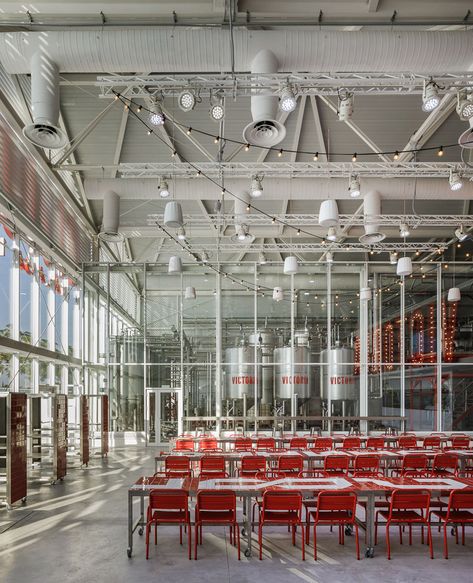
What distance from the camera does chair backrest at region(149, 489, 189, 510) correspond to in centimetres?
639

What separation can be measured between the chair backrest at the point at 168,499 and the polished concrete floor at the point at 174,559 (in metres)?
0.58

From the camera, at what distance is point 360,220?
16219 millimetres

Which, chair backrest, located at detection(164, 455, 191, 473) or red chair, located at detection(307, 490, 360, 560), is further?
chair backrest, located at detection(164, 455, 191, 473)

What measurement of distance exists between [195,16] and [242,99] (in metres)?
4.66

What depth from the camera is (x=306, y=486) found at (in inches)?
270

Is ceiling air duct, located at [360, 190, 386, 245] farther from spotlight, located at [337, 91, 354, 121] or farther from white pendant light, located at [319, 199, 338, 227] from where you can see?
spotlight, located at [337, 91, 354, 121]

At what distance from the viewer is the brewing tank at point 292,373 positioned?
1972cm

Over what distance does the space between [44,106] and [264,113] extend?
302 centimetres

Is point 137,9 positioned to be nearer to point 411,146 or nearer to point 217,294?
point 411,146

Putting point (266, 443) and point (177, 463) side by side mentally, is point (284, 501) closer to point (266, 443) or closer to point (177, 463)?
point (177, 463)

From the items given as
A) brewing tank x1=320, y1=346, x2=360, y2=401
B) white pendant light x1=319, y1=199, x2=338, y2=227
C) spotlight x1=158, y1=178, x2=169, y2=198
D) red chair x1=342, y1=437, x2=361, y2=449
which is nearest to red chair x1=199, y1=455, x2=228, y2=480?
red chair x1=342, y1=437, x2=361, y2=449

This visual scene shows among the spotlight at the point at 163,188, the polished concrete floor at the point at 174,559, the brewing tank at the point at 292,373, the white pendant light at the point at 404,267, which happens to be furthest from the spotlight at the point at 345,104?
the brewing tank at the point at 292,373

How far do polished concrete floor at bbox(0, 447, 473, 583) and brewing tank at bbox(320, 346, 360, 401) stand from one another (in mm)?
12106

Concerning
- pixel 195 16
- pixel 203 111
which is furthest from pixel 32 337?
pixel 195 16
